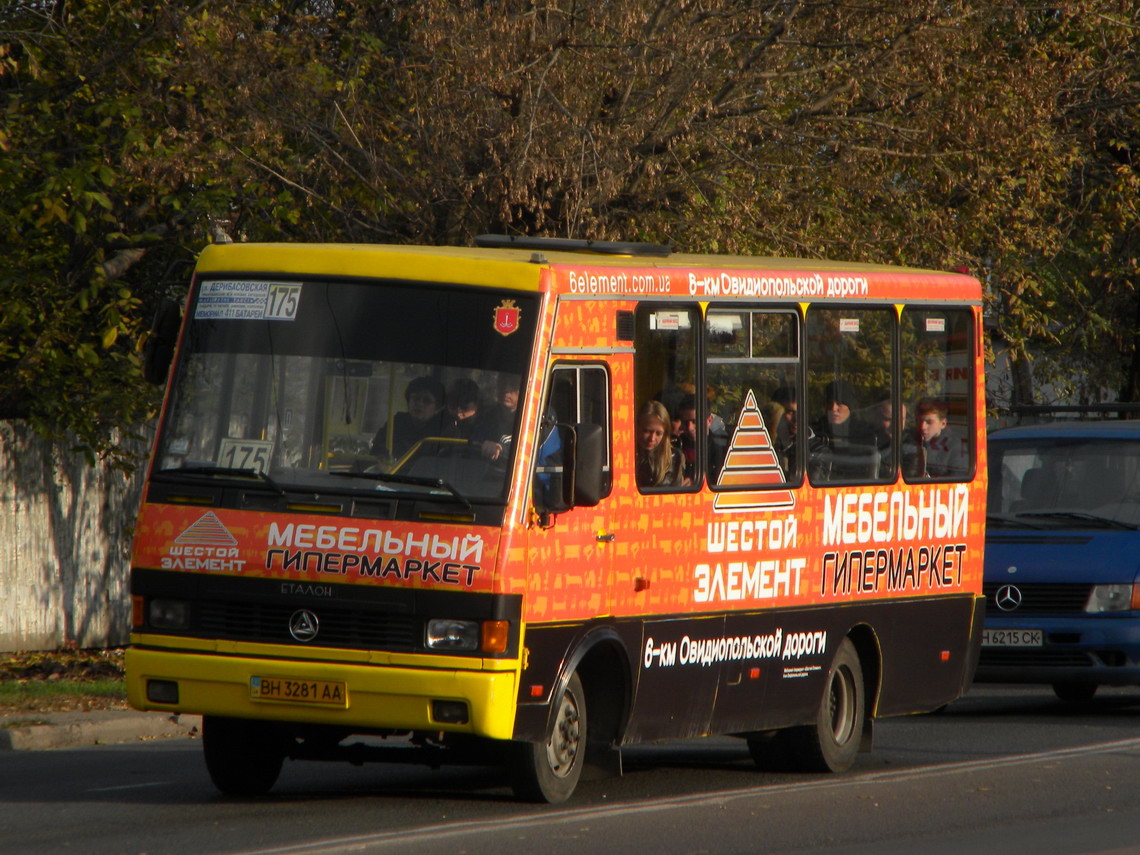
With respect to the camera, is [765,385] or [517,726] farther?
[765,385]

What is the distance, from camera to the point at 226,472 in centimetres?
921

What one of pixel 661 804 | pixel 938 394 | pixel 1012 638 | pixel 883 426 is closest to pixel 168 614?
pixel 661 804

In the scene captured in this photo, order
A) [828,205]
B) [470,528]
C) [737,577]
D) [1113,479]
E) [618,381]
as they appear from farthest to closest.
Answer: [828,205], [1113,479], [737,577], [618,381], [470,528]

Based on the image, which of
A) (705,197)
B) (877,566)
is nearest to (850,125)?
(705,197)

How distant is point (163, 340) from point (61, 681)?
702 cm

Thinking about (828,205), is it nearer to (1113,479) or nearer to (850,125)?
(850,125)

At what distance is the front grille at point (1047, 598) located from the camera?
46.5ft

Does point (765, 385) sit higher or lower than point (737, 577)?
higher

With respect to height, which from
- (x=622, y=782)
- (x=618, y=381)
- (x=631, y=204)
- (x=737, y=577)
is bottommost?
(x=622, y=782)

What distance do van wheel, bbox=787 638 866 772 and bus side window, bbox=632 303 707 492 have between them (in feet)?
6.33

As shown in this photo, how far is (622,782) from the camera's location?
10914 millimetres

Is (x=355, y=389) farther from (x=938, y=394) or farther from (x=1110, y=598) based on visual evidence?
(x=1110, y=598)

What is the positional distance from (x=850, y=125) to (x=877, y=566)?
7069mm

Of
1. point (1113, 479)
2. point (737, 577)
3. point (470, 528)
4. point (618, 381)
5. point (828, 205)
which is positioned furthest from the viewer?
point (828, 205)
